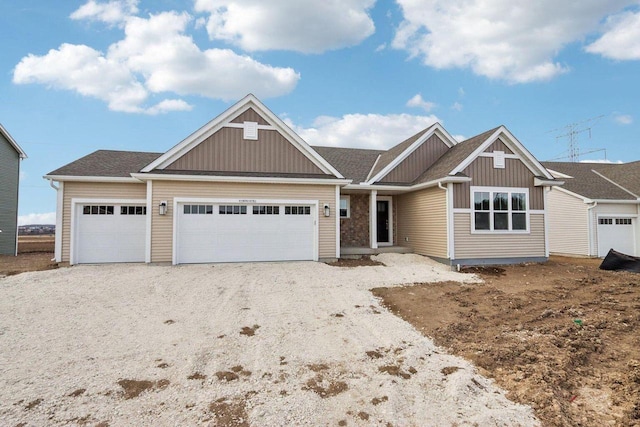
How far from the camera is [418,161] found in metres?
14.1

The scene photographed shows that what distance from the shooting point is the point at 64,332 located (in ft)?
16.8

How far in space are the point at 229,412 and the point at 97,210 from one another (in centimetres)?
1135

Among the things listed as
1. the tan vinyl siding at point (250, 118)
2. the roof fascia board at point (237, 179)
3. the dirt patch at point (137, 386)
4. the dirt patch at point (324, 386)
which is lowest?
the dirt patch at point (324, 386)

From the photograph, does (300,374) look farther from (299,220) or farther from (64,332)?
(299,220)

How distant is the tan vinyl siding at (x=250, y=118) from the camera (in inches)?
457

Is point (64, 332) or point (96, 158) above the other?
point (96, 158)

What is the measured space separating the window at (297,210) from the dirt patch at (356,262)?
2082 millimetres

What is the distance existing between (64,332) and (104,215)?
7.66 metres

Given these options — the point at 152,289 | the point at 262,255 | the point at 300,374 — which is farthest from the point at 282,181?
the point at 300,374

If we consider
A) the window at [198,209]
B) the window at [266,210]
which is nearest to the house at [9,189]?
the window at [198,209]

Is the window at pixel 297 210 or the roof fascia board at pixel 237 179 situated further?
the window at pixel 297 210

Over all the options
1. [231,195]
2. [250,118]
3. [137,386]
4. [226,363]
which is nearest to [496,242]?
[231,195]

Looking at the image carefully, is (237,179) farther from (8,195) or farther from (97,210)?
(8,195)

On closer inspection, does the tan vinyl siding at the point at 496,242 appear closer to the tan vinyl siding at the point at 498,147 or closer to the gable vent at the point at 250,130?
the tan vinyl siding at the point at 498,147
